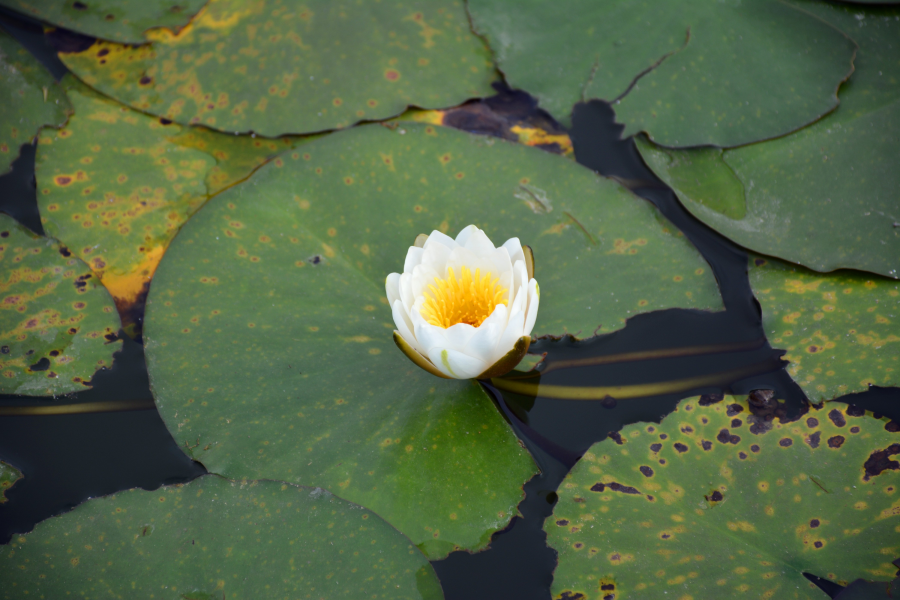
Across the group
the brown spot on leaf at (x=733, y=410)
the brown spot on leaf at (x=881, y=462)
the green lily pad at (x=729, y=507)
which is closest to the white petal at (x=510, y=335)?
the green lily pad at (x=729, y=507)

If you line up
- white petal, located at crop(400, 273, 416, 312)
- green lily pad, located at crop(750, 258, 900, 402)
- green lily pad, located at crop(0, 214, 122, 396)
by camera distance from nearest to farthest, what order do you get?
white petal, located at crop(400, 273, 416, 312), green lily pad, located at crop(750, 258, 900, 402), green lily pad, located at crop(0, 214, 122, 396)

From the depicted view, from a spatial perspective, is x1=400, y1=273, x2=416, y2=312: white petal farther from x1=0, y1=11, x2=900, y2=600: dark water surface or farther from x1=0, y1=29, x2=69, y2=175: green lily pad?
→ x1=0, y1=29, x2=69, y2=175: green lily pad

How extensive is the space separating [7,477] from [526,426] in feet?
6.14

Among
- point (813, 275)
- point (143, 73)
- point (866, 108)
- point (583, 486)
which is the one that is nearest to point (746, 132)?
point (866, 108)

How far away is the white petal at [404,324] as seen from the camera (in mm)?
1609

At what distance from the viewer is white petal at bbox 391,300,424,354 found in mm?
1609

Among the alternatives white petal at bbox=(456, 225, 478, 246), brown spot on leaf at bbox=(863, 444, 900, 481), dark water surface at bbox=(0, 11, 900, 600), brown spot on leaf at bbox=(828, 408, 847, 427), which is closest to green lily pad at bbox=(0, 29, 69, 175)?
dark water surface at bbox=(0, 11, 900, 600)

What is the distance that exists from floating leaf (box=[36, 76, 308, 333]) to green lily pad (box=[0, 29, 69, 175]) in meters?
0.08

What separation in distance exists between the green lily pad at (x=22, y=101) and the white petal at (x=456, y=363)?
88.3 inches

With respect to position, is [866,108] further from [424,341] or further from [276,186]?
[276,186]

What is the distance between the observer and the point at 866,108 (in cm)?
218

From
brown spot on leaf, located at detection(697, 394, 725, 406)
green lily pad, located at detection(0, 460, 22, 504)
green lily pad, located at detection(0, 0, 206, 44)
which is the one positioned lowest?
green lily pad, located at detection(0, 460, 22, 504)

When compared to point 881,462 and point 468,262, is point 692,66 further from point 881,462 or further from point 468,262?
point 881,462

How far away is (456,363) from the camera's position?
162 centimetres
